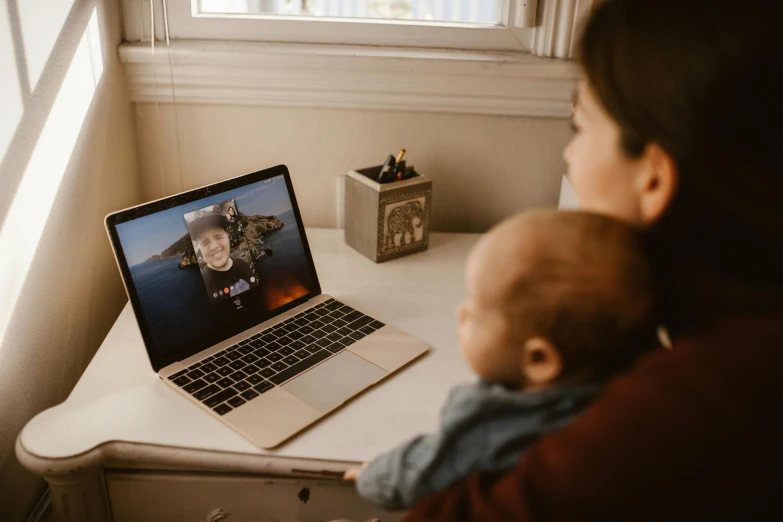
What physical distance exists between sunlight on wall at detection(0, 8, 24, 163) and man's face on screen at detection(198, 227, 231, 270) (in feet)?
Answer: 0.87

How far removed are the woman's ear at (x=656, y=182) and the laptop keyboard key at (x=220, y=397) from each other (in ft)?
1.77

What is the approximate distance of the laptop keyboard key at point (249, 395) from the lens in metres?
0.84

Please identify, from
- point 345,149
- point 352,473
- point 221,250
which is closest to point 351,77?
point 345,149

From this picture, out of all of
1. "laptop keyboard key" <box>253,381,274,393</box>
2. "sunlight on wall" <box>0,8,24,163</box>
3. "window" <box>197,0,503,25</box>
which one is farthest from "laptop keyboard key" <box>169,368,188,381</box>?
"window" <box>197,0,503,25</box>

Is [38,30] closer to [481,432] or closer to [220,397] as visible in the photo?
[220,397]

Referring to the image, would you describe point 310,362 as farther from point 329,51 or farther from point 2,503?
point 329,51

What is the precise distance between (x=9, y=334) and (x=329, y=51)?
2.33 feet

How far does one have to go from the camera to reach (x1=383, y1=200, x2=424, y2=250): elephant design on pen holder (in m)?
1.20

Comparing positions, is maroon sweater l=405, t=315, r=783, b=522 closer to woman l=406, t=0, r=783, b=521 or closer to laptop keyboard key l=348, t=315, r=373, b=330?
woman l=406, t=0, r=783, b=521

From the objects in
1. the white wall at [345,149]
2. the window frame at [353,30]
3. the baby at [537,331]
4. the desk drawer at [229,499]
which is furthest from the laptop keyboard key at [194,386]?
the window frame at [353,30]

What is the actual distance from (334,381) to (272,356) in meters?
0.10

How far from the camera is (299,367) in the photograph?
0.90m

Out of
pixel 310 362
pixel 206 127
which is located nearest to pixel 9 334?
pixel 310 362

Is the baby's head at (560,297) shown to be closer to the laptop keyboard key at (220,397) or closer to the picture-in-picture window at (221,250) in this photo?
the laptop keyboard key at (220,397)
